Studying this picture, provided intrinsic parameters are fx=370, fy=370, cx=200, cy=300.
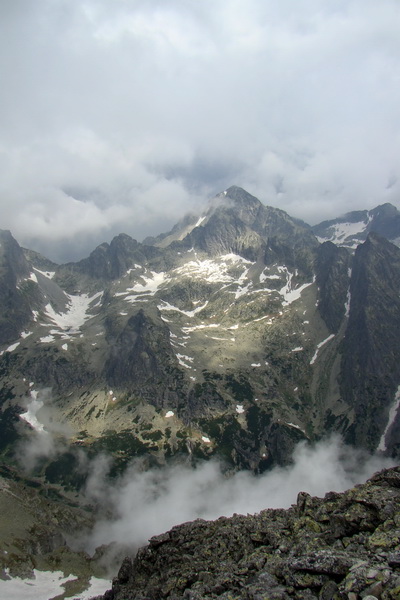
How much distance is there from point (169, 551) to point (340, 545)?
31443 mm

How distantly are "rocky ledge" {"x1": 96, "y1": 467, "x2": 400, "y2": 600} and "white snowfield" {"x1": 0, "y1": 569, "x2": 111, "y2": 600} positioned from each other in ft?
231

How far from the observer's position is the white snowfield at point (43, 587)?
101 m

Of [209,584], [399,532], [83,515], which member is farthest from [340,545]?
Result: [83,515]

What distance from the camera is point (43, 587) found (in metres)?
111

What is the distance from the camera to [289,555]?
30.2 metres

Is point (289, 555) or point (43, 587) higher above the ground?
point (43, 587)

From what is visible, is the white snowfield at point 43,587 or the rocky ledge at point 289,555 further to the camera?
the white snowfield at point 43,587

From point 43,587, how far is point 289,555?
11751 centimetres

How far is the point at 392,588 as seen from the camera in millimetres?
17281

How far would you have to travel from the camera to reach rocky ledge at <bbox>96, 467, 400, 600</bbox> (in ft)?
70.8

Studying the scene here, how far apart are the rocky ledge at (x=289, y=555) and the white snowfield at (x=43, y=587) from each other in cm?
7028

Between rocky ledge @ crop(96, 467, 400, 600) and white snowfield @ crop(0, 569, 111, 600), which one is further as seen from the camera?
white snowfield @ crop(0, 569, 111, 600)

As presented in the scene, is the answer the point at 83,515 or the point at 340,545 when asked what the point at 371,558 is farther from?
the point at 83,515

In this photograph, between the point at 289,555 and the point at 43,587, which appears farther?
the point at 43,587
